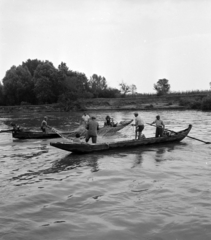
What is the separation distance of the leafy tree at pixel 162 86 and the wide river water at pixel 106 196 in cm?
7852

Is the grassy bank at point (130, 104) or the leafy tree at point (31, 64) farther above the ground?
the leafy tree at point (31, 64)

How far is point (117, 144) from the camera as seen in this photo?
1714cm

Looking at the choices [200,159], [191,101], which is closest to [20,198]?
[200,159]

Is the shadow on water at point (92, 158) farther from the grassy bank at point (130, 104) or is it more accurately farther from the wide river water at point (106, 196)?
the grassy bank at point (130, 104)

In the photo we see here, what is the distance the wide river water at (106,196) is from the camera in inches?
282

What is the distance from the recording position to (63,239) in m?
6.75

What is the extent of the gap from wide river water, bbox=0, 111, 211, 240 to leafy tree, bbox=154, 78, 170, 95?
258 ft

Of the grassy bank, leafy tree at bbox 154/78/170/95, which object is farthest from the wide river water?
leafy tree at bbox 154/78/170/95

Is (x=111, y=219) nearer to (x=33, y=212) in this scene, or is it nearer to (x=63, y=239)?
(x=63, y=239)

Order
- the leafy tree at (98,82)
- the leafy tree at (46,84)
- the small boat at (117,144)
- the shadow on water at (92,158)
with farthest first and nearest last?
the leafy tree at (98,82) < the leafy tree at (46,84) < the small boat at (117,144) < the shadow on water at (92,158)

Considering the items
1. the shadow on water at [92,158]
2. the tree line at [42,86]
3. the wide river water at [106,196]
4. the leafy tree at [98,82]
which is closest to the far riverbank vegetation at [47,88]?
the tree line at [42,86]

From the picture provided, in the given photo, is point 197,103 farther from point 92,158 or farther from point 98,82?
point 92,158

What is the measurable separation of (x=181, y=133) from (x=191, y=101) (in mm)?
55915

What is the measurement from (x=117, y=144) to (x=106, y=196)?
777 centimetres
